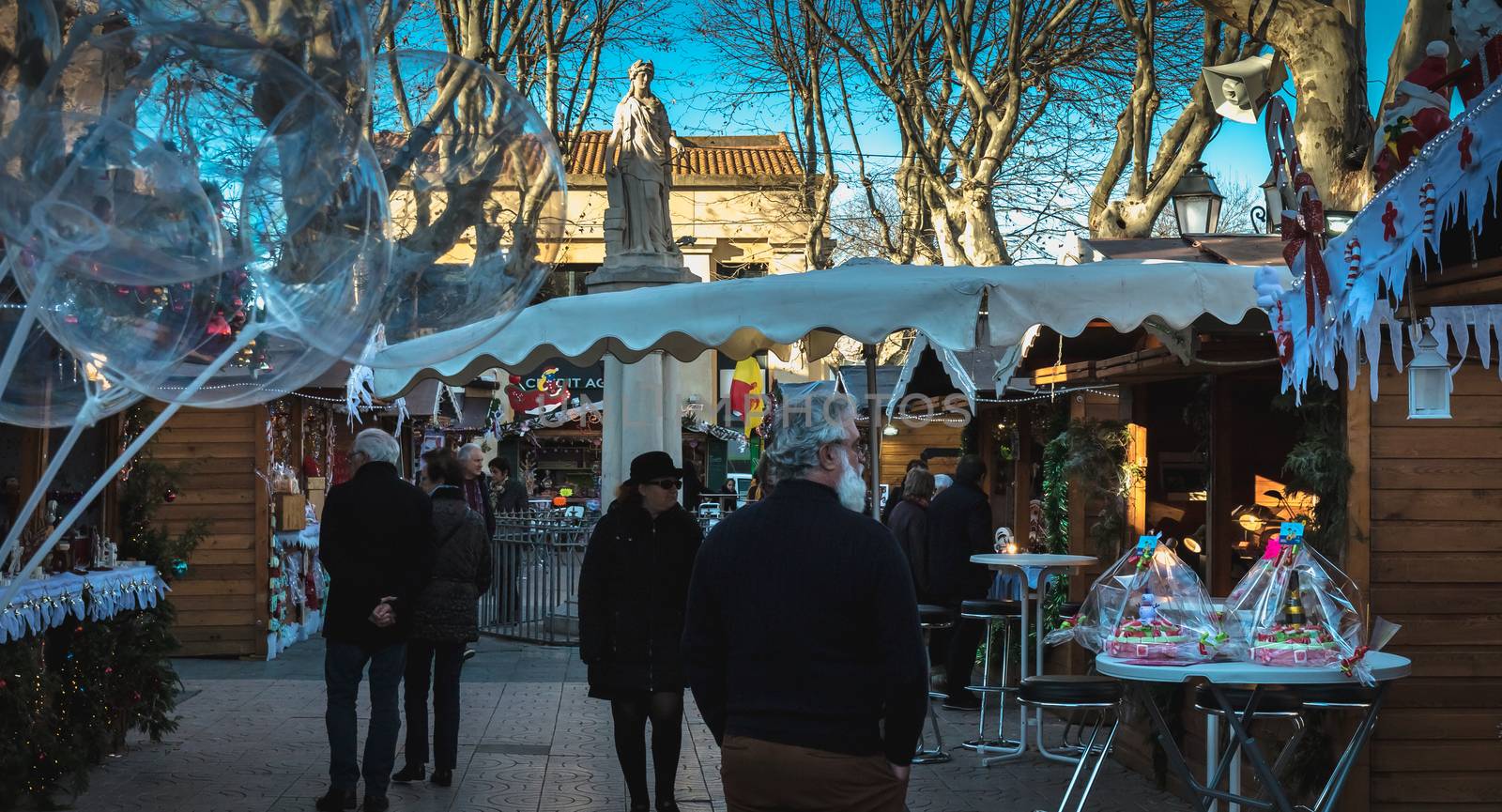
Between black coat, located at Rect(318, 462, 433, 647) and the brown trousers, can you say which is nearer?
the brown trousers

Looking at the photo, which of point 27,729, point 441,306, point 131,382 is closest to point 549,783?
point 27,729

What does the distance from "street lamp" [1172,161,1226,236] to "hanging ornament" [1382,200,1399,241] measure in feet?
25.0

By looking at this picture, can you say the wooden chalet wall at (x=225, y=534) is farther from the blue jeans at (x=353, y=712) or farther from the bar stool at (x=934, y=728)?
the bar stool at (x=934, y=728)

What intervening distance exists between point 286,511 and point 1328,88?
956 centimetres

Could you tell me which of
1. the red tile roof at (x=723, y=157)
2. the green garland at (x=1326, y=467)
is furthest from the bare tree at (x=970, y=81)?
the red tile roof at (x=723, y=157)

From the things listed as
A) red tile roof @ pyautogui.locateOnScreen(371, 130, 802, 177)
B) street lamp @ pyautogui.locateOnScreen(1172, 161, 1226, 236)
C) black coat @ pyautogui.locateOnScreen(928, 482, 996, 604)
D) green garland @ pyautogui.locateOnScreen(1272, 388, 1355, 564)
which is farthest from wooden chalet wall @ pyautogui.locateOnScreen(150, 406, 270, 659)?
red tile roof @ pyautogui.locateOnScreen(371, 130, 802, 177)

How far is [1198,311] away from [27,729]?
5789 millimetres

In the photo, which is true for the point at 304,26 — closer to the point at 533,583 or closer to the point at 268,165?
the point at 268,165

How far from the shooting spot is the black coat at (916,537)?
10719mm

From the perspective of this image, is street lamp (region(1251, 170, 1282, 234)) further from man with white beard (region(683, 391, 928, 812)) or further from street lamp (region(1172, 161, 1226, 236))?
man with white beard (region(683, 391, 928, 812))

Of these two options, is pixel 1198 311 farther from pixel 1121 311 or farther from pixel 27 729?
pixel 27 729

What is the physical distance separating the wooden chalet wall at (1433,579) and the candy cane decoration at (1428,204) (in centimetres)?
281

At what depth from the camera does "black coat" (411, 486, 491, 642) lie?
7.61 m

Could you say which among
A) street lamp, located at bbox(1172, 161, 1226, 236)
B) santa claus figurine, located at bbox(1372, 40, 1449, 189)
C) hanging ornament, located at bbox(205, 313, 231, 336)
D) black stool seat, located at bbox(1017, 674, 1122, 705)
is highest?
street lamp, located at bbox(1172, 161, 1226, 236)
